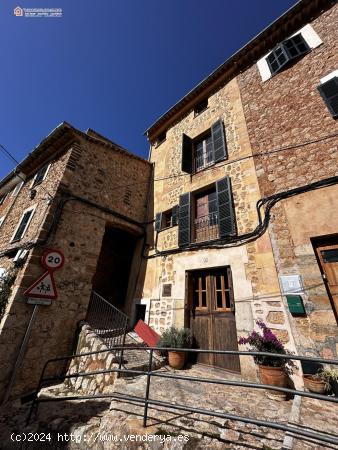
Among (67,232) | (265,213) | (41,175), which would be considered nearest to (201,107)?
(265,213)

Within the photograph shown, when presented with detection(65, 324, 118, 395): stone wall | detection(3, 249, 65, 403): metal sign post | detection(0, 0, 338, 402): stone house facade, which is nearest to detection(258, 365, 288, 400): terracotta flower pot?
detection(0, 0, 338, 402): stone house facade

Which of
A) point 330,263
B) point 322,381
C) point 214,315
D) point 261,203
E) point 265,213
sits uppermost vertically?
point 261,203

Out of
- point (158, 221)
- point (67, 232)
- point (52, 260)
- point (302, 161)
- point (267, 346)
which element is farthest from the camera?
point (158, 221)

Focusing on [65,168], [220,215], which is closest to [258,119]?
[220,215]

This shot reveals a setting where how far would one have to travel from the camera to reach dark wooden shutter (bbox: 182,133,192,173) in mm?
8016

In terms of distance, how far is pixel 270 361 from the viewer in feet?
12.9

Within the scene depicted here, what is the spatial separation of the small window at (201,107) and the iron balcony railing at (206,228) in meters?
5.62

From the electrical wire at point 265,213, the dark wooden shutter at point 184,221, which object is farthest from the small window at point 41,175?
the electrical wire at point 265,213

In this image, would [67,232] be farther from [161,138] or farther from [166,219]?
[161,138]

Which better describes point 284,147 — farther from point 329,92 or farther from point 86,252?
point 86,252

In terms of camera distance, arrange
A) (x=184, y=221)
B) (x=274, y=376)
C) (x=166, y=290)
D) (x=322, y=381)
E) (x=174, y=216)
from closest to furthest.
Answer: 1. (x=322, y=381)
2. (x=274, y=376)
3. (x=166, y=290)
4. (x=184, y=221)
5. (x=174, y=216)

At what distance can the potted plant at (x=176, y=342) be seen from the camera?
5.04 metres

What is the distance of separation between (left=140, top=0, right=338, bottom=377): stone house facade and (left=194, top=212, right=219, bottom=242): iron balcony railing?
0.04m

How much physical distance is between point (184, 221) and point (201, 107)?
6.22 metres
